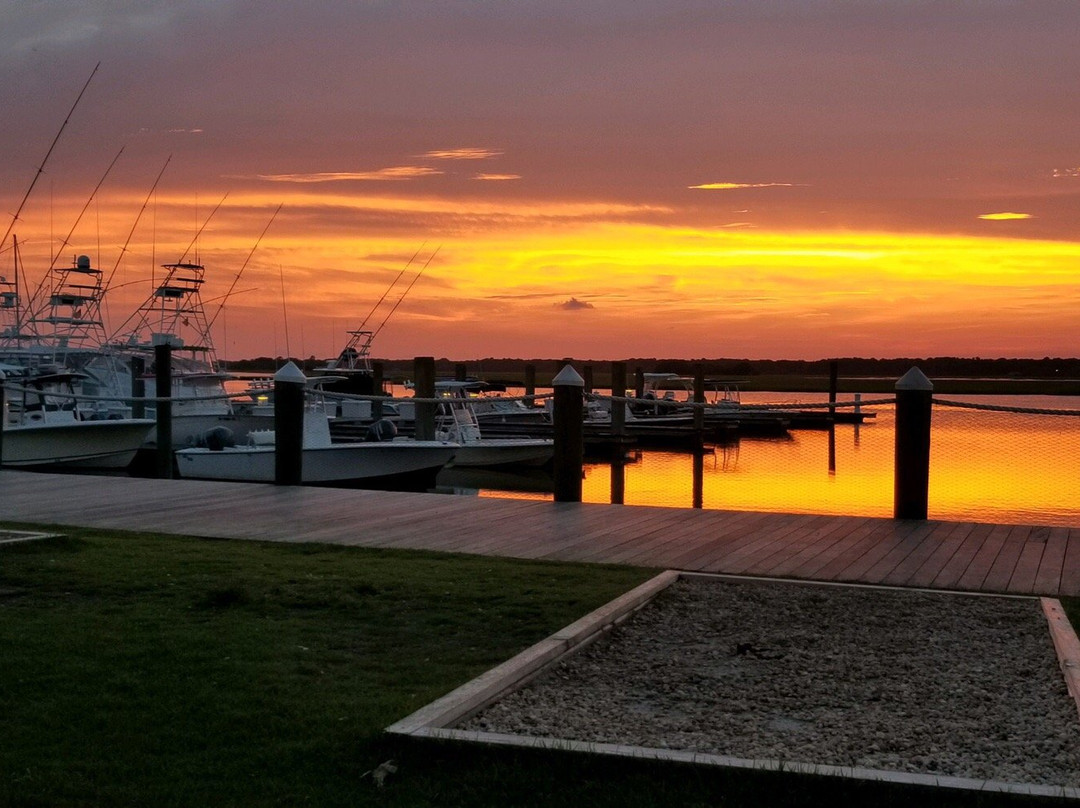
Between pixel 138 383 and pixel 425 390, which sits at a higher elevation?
pixel 138 383

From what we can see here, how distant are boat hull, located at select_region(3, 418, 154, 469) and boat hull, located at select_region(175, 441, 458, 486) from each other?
1750mm

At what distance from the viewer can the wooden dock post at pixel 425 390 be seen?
27484 millimetres

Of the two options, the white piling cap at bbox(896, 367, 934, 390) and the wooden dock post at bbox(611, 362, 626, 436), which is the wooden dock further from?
the wooden dock post at bbox(611, 362, 626, 436)

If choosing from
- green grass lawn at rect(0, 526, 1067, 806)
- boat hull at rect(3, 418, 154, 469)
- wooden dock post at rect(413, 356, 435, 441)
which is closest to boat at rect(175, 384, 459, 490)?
boat hull at rect(3, 418, 154, 469)

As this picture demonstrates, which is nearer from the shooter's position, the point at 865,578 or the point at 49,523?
the point at 865,578

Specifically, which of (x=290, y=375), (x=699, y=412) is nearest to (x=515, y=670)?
(x=290, y=375)

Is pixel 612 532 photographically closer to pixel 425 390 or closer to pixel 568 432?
pixel 568 432

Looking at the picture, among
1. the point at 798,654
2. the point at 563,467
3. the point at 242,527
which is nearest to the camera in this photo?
the point at 798,654

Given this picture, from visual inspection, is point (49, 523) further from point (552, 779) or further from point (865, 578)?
point (552, 779)

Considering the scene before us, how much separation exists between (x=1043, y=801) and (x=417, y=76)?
17857mm

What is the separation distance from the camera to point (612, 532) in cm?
873

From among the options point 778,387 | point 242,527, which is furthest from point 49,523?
point 778,387

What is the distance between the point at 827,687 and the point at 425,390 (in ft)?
77.3

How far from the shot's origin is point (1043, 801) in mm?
3189
